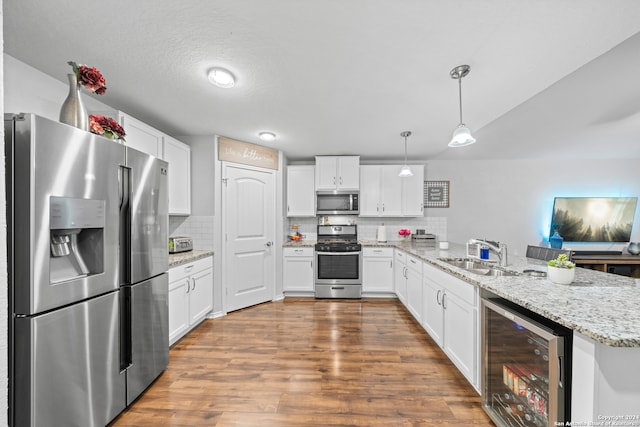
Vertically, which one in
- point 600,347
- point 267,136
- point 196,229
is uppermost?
point 267,136

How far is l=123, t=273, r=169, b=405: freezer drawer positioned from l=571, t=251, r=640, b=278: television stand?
5635 mm

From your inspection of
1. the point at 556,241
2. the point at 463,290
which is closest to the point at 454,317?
the point at 463,290

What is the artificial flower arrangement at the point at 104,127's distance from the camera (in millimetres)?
Result: 1489

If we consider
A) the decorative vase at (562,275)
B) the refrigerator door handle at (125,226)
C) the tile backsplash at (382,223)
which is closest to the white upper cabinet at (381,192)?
the tile backsplash at (382,223)

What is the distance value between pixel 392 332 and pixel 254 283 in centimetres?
191

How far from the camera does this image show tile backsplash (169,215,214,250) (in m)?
3.10

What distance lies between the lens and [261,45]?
1516 mm

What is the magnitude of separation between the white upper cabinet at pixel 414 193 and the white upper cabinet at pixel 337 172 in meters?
0.83

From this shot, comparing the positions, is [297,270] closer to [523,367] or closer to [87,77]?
[523,367]

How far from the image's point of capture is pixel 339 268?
3.78 metres

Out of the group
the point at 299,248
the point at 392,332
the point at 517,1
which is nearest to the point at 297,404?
the point at 392,332

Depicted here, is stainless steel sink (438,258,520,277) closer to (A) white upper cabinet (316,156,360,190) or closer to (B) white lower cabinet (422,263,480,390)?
(B) white lower cabinet (422,263,480,390)

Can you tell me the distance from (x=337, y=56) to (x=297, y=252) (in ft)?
9.33

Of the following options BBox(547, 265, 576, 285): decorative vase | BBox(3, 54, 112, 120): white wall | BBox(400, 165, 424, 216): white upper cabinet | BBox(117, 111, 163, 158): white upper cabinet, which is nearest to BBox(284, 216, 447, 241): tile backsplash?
BBox(400, 165, 424, 216): white upper cabinet
